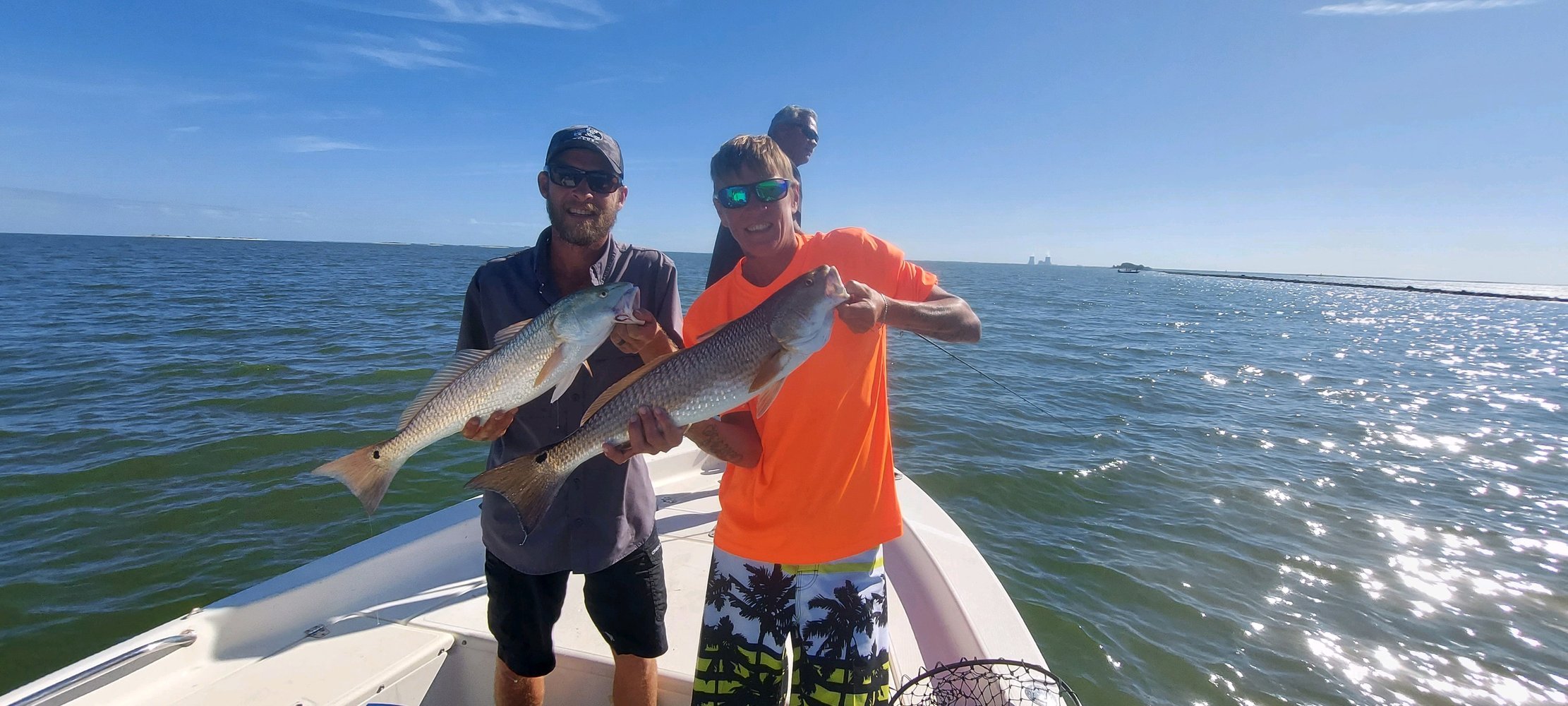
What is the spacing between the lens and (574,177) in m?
2.98

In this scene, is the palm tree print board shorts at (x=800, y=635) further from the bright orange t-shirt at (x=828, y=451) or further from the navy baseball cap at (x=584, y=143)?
the navy baseball cap at (x=584, y=143)

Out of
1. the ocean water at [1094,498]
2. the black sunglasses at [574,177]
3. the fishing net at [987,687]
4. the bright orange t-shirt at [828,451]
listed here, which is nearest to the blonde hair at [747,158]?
the bright orange t-shirt at [828,451]

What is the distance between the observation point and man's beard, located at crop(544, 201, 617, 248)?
118 inches

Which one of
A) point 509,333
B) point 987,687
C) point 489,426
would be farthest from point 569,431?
point 987,687

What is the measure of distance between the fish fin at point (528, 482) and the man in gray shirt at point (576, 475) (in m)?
0.28

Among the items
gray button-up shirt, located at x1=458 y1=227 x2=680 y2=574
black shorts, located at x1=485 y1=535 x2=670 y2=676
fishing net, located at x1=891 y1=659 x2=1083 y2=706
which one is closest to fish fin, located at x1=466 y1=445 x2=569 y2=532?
gray button-up shirt, located at x1=458 y1=227 x2=680 y2=574

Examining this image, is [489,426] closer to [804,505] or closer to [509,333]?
[509,333]

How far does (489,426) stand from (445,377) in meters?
0.34

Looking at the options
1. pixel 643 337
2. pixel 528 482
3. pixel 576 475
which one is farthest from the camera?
pixel 576 475

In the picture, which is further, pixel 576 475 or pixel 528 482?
pixel 576 475

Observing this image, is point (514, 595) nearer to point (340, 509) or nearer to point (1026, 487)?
point (340, 509)

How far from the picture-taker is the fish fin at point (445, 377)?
301cm

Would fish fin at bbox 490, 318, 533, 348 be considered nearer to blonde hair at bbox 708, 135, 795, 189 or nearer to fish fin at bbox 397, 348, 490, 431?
fish fin at bbox 397, 348, 490, 431

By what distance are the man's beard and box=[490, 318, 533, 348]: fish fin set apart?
0.45 meters
